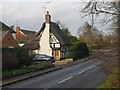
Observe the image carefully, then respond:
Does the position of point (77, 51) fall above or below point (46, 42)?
below

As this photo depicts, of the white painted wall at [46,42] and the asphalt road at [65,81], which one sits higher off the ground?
the white painted wall at [46,42]

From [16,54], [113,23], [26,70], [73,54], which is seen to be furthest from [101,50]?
[73,54]

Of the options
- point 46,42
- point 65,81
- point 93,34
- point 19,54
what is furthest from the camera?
point 46,42

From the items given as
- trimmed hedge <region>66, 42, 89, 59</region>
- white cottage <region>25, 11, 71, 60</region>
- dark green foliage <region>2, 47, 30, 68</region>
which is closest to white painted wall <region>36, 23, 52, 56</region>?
white cottage <region>25, 11, 71, 60</region>

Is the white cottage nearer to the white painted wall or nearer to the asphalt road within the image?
the white painted wall

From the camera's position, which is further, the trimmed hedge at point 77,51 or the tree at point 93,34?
the trimmed hedge at point 77,51

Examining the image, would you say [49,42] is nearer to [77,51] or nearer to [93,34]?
[77,51]

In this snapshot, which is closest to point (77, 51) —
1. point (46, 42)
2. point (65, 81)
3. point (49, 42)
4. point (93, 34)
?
point (49, 42)

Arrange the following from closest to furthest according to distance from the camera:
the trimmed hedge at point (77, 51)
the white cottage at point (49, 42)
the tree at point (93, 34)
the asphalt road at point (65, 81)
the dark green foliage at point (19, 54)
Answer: the tree at point (93, 34)
the asphalt road at point (65, 81)
the dark green foliage at point (19, 54)
the trimmed hedge at point (77, 51)
the white cottage at point (49, 42)

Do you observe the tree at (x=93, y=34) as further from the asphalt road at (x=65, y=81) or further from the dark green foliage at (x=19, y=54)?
the dark green foliage at (x=19, y=54)

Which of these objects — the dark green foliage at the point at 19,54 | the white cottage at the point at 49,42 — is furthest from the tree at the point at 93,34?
the white cottage at the point at 49,42

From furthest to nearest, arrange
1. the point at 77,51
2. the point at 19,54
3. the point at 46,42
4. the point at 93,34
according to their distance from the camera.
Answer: the point at 77,51 < the point at 46,42 < the point at 19,54 < the point at 93,34

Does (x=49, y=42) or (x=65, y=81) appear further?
(x=49, y=42)

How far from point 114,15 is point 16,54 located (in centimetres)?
3033
